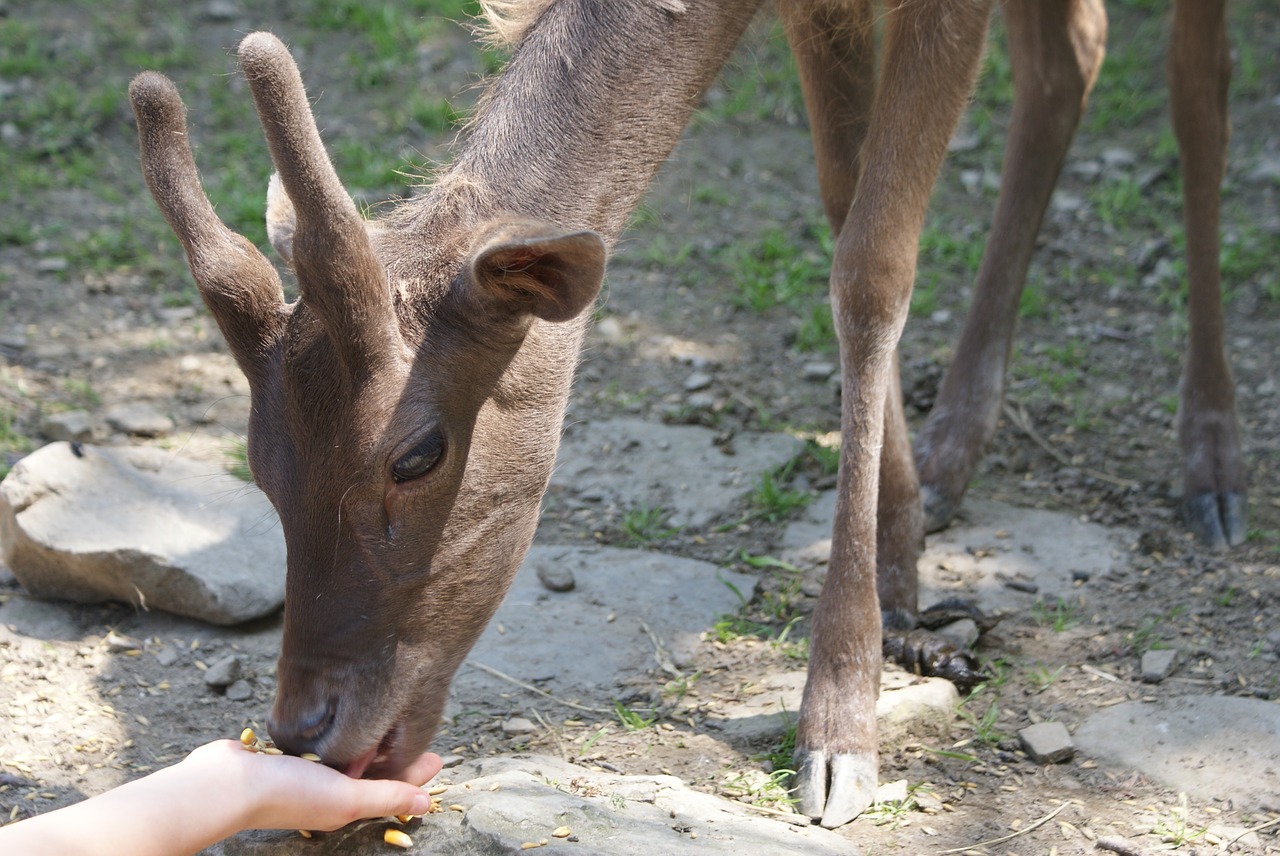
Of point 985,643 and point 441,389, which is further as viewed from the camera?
point 985,643

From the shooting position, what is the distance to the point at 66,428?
5.05 metres

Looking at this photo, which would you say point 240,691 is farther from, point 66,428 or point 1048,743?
point 1048,743

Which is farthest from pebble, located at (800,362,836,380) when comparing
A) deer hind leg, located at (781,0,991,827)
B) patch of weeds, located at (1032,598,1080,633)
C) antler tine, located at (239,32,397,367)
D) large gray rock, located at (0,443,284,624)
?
antler tine, located at (239,32,397,367)

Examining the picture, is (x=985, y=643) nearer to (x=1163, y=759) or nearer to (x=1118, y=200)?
(x=1163, y=759)

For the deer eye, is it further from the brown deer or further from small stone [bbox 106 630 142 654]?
the brown deer

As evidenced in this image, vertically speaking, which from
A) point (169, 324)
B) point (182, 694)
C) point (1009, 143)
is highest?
point (1009, 143)

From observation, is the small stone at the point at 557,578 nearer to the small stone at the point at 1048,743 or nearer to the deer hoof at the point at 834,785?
the deer hoof at the point at 834,785

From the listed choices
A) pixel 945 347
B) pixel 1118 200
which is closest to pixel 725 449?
pixel 945 347

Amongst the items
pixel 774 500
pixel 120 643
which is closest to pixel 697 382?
pixel 774 500

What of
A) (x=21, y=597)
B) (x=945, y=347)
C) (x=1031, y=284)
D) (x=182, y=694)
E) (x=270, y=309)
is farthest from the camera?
(x=1031, y=284)

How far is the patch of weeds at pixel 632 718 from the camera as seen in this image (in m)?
3.75

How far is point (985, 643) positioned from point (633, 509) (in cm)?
139

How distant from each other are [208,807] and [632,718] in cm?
138

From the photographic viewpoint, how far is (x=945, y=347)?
19.6 feet
